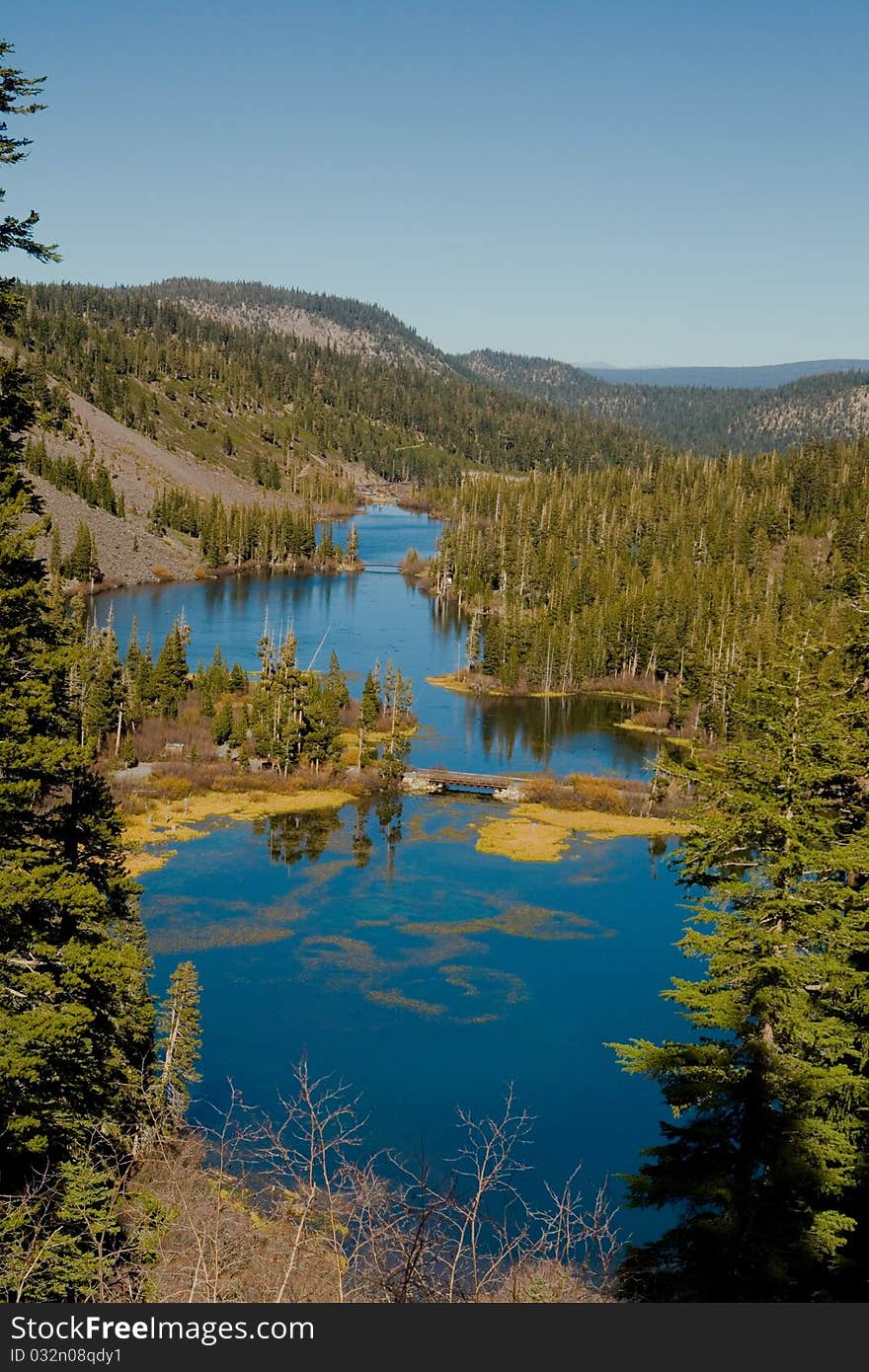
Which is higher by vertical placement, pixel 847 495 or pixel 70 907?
pixel 847 495

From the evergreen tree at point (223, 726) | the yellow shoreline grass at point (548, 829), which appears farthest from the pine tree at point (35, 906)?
the evergreen tree at point (223, 726)

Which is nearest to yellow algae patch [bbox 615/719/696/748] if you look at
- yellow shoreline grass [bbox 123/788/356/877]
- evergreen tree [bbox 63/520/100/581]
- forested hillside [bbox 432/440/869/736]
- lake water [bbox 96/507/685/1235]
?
forested hillside [bbox 432/440/869/736]

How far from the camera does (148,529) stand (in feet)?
625

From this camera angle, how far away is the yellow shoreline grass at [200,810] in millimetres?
68062

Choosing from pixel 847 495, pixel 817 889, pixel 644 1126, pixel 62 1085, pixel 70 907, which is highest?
pixel 847 495

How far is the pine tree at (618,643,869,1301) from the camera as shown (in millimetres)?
19062

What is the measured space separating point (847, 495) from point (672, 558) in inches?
1605

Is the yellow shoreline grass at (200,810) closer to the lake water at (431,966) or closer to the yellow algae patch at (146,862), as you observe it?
the yellow algae patch at (146,862)

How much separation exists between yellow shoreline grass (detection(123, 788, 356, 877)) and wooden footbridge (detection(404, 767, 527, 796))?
557 centimetres

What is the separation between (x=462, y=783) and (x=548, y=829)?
10.3m
